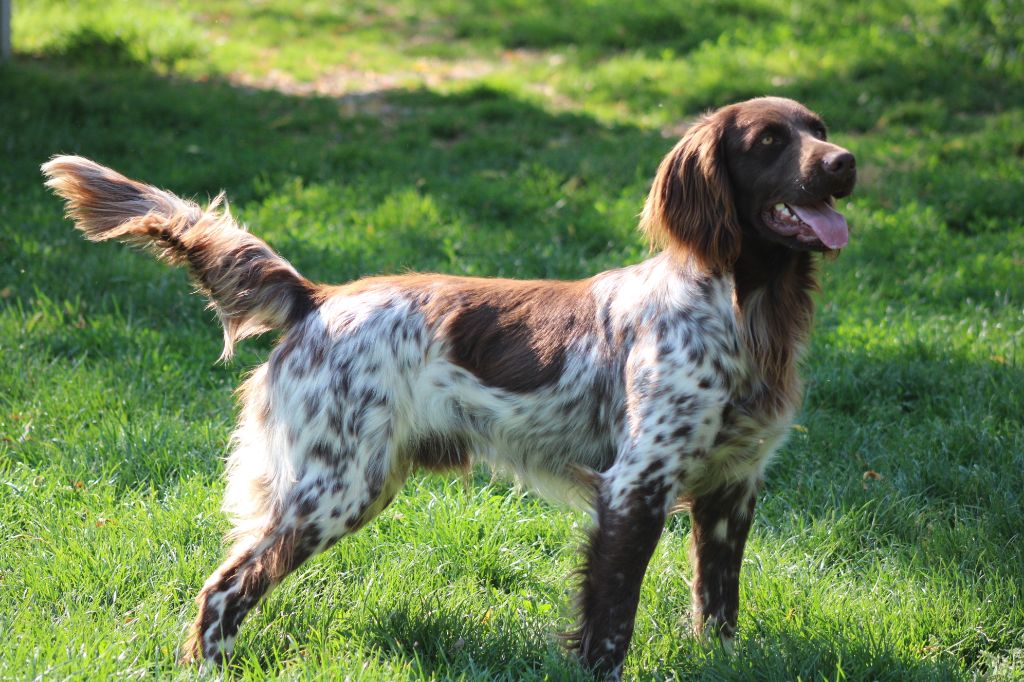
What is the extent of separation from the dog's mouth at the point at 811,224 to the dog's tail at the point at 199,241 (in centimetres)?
156

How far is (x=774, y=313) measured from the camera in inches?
135

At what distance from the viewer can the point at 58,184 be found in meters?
3.54

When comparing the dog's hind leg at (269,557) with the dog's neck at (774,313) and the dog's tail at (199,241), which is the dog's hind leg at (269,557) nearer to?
the dog's tail at (199,241)

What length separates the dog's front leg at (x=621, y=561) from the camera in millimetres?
3264

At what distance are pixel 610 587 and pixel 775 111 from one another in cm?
159

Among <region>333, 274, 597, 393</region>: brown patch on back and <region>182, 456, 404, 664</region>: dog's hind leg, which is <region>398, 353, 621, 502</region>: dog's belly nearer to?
<region>333, 274, 597, 393</region>: brown patch on back

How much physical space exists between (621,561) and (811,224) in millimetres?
1170

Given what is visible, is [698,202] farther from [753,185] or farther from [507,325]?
[507,325]

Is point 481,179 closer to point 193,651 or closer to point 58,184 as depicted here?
point 58,184

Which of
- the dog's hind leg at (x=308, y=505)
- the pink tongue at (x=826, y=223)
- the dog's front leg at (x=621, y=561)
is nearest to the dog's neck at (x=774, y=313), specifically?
the pink tongue at (x=826, y=223)

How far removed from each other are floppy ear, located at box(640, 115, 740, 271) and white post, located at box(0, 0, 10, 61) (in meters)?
9.04

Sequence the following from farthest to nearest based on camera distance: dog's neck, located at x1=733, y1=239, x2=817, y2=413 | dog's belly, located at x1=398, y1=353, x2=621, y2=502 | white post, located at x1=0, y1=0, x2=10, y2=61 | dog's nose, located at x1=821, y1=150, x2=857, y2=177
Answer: white post, located at x1=0, y1=0, x2=10, y2=61, dog's belly, located at x1=398, y1=353, x2=621, y2=502, dog's neck, located at x1=733, y1=239, x2=817, y2=413, dog's nose, located at x1=821, y1=150, x2=857, y2=177

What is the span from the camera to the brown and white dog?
3.29 m

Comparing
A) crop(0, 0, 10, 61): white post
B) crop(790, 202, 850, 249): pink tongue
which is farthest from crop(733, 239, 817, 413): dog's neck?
crop(0, 0, 10, 61): white post
